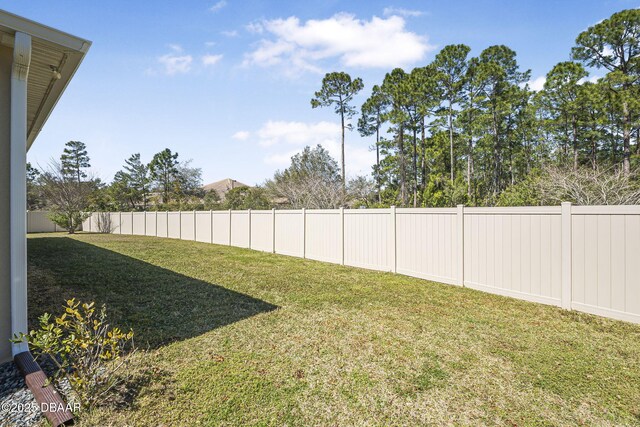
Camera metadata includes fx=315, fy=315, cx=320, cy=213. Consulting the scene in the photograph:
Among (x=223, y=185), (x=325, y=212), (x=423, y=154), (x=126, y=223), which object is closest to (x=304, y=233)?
(x=325, y=212)

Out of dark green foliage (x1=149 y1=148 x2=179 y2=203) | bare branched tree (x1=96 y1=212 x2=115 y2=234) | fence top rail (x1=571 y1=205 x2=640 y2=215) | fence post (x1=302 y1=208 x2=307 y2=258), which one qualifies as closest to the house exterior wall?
fence top rail (x1=571 y1=205 x2=640 y2=215)

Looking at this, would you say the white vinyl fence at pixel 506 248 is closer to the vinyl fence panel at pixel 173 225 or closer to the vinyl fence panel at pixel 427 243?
the vinyl fence panel at pixel 427 243

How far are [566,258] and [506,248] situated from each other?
2.87 ft

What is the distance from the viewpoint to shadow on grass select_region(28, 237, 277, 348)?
4.02 m

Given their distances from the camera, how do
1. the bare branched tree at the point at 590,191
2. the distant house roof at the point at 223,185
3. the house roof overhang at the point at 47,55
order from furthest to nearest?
1. the distant house roof at the point at 223,185
2. the bare branched tree at the point at 590,191
3. the house roof overhang at the point at 47,55

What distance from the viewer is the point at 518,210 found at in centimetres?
520

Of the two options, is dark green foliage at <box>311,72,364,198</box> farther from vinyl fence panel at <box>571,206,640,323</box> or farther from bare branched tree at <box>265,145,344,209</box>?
vinyl fence panel at <box>571,206,640,323</box>

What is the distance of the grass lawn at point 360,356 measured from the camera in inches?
91.4

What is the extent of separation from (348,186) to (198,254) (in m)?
14.3

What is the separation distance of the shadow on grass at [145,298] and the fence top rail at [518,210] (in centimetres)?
403

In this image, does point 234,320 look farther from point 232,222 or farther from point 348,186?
point 348,186

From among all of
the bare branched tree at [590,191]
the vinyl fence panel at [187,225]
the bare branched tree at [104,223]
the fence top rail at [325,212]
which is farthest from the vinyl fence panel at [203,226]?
the bare branched tree at [590,191]

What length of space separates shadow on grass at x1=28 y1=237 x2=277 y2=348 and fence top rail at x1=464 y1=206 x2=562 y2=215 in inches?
159

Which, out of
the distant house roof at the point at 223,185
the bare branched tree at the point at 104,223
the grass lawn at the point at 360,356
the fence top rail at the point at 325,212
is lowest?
the grass lawn at the point at 360,356
